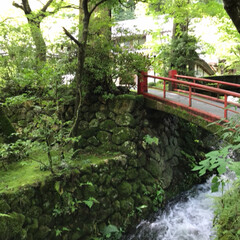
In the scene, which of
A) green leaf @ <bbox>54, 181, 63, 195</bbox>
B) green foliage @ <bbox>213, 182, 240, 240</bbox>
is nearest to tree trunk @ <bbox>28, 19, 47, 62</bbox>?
green leaf @ <bbox>54, 181, 63, 195</bbox>

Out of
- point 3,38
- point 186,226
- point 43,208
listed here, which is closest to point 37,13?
point 3,38

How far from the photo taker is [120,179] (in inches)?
253

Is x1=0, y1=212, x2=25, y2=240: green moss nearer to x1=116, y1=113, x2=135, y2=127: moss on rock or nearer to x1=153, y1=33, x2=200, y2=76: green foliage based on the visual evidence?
x1=116, y1=113, x2=135, y2=127: moss on rock

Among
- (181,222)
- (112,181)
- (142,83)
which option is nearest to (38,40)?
(142,83)

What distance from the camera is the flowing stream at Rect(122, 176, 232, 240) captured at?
6008 mm

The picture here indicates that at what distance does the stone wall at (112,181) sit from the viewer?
469 cm

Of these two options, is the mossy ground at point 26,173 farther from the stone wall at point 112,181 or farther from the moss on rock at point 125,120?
the moss on rock at point 125,120

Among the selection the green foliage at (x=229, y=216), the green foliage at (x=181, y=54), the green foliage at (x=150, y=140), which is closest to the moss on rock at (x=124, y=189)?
the green foliage at (x=150, y=140)

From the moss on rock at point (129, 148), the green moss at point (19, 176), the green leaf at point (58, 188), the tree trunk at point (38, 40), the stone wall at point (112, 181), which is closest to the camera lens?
the stone wall at point (112, 181)

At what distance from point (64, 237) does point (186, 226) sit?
367 cm

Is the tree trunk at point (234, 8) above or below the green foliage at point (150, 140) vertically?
above

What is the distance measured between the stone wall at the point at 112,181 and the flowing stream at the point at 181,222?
312 mm

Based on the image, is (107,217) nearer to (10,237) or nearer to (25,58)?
(10,237)

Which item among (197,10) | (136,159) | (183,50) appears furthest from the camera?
(183,50)
